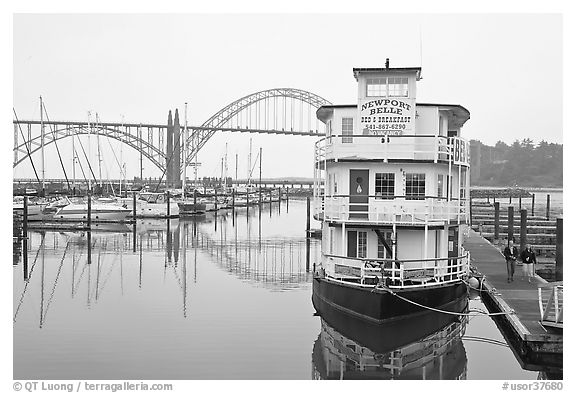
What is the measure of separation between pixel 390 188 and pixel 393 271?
10.7ft

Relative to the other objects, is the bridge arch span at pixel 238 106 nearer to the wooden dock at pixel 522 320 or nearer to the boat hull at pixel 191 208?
the boat hull at pixel 191 208

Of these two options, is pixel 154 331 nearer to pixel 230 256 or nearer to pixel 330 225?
pixel 330 225

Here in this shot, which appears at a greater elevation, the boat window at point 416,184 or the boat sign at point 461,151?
the boat sign at point 461,151

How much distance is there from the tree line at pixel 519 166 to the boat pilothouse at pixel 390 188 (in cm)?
14254

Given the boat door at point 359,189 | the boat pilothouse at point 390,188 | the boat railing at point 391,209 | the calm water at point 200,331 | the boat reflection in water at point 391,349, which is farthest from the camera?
the boat door at point 359,189

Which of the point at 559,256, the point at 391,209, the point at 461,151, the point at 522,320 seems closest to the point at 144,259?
the point at 391,209

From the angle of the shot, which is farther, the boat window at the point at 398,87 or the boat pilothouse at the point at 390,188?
the boat window at the point at 398,87

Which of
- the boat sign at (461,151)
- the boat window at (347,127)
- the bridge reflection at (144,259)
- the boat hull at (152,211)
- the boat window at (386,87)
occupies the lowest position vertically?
the bridge reflection at (144,259)

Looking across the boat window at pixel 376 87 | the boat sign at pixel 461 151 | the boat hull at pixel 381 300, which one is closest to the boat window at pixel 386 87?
the boat window at pixel 376 87

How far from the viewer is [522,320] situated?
59.4 ft

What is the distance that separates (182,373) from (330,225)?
24.7ft

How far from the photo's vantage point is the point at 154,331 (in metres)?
20.9

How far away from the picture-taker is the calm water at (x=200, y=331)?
55.9 ft

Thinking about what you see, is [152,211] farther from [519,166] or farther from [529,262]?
[519,166]
